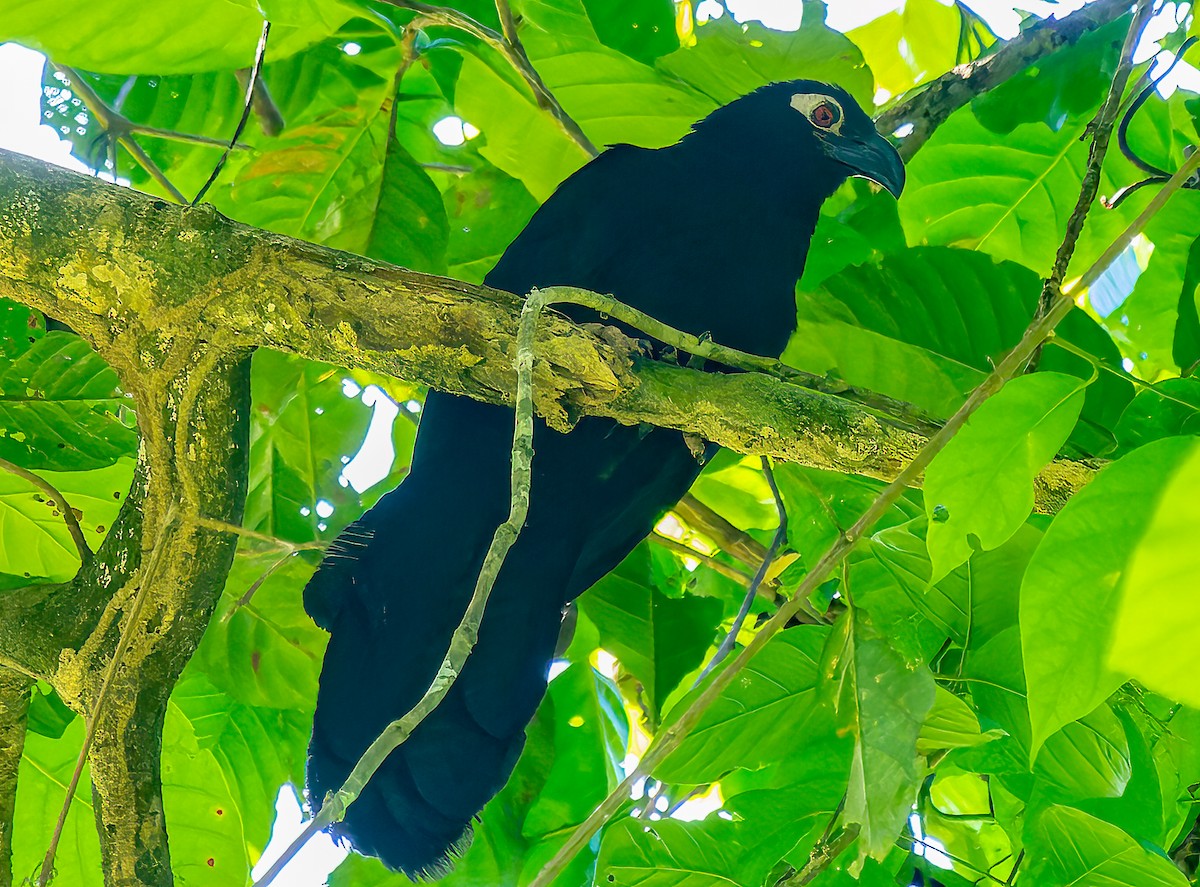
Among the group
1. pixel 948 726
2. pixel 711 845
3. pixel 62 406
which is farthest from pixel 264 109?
pixel 948 726

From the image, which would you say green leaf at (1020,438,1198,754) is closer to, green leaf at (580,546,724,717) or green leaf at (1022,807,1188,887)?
green leaf at (1022,807,1188,887)

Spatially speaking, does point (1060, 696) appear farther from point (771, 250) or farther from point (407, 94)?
point (407, 94)

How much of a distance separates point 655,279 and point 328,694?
1034 millimetres

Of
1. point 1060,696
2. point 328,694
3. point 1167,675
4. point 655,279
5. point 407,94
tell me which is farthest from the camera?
point 407,94

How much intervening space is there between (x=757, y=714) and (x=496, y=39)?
1.22m

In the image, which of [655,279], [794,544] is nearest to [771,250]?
[655,279]

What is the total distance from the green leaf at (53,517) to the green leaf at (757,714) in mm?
1162

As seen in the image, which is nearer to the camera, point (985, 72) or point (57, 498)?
point (57, 498)

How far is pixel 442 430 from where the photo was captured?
2100mm

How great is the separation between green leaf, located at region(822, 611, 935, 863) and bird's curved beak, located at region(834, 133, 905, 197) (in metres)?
1.28

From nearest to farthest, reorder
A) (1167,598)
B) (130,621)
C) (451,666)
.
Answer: (1167,598)
(451,666)
(130,621)

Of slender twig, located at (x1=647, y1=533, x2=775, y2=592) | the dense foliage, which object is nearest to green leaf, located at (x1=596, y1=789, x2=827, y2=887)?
the dense foliage

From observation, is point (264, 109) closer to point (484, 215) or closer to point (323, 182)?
point (323, 182)

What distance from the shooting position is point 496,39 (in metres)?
1.89
